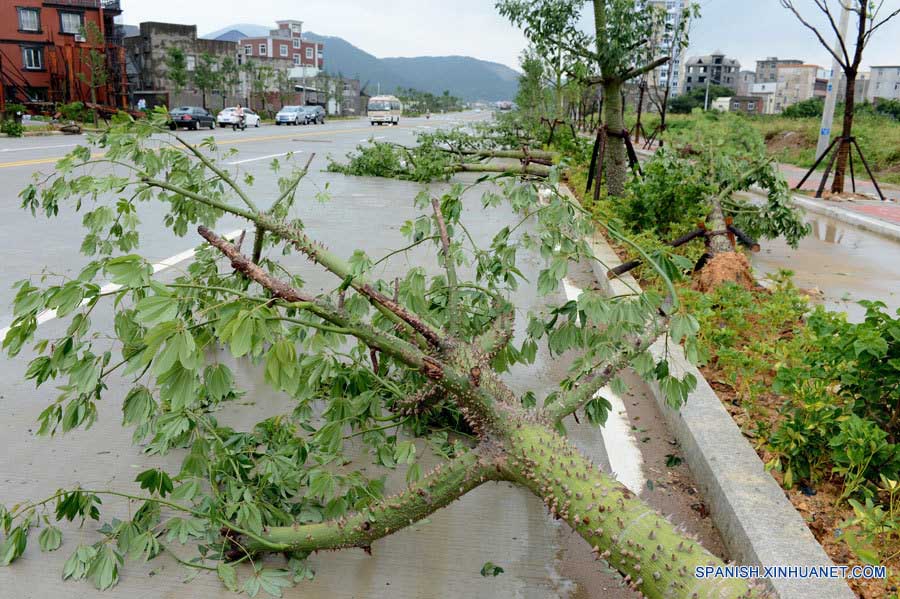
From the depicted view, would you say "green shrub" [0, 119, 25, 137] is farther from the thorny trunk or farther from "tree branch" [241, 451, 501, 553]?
"tree branch" [241, 451, 501, 553]

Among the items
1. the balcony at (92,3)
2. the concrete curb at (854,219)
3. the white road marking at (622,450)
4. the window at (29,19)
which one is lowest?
the white road marking at (622,450)

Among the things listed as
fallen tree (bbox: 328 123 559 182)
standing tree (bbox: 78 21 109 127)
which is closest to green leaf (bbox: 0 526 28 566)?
fallen tree (bbox: 328 123 559 182)

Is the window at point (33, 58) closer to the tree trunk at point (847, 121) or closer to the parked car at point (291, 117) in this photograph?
the parked car at point (291, 117)

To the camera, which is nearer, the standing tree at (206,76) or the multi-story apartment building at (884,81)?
the standing tree at (206,76)

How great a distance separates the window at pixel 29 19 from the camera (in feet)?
147

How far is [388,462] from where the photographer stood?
3148 mm

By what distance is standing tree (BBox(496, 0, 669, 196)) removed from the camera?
10070mm

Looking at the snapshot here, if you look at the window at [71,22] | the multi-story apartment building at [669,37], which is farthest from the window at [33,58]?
the multi-story apartment building at [669,37]

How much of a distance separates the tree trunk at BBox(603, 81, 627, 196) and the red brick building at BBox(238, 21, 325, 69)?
369ft

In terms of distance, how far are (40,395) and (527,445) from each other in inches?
117

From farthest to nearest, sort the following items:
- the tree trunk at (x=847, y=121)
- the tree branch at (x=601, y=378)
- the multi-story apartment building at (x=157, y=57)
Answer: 1. the multi-story apartment building at (x=157, y=57)
2. the tree trunk at (x=847, y=121)
3. the tree branch at (x=601, y=378)

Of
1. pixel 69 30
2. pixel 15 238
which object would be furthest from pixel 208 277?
pixel 69 30

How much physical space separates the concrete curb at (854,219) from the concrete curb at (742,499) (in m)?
7.57

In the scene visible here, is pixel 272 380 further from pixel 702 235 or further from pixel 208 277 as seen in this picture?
pixel 702 235
